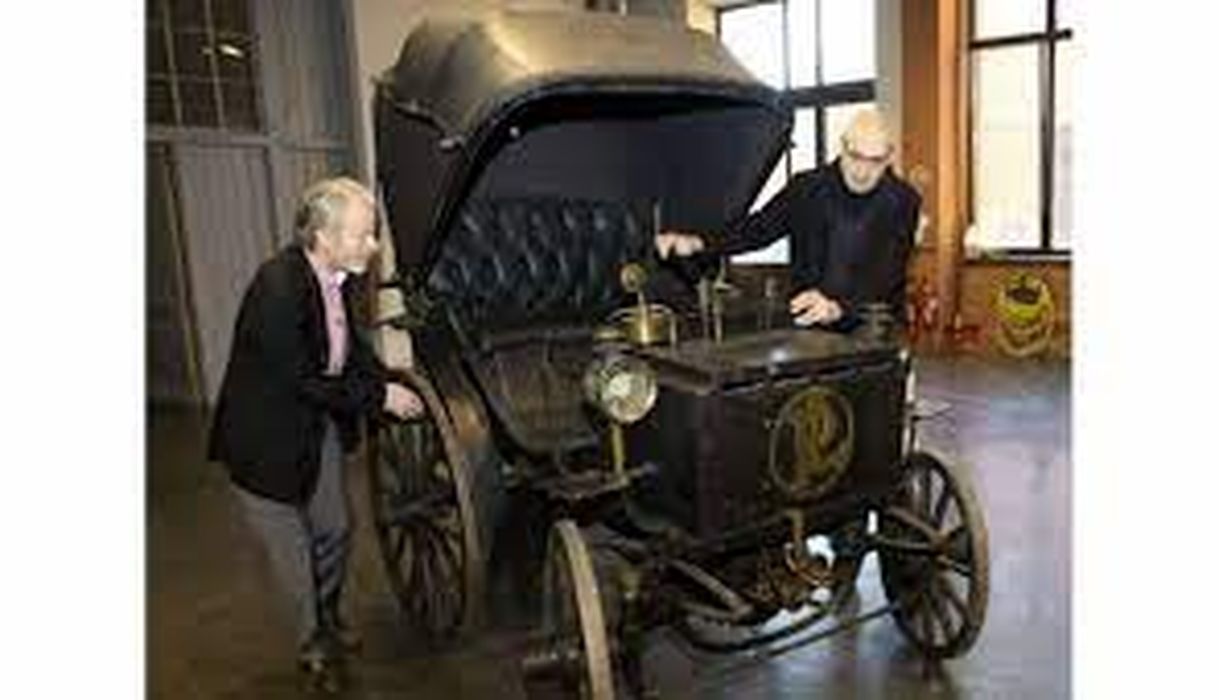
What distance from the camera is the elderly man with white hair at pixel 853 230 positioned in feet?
11.6

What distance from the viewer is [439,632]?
376 cm

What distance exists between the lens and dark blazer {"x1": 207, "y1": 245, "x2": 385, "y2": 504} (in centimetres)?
316

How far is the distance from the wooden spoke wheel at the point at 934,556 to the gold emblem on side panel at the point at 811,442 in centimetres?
33

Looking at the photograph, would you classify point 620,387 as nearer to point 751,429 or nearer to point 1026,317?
point 751,429

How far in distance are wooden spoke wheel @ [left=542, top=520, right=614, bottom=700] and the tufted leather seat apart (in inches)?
52.9

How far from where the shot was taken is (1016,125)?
10070mm

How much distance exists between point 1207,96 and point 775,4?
40.3 ft

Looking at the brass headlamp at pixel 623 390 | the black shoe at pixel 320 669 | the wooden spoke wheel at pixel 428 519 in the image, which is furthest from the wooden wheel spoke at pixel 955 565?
the black shoe at pixel 320 669

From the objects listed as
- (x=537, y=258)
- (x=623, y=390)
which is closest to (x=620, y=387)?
(x=623, y=390)

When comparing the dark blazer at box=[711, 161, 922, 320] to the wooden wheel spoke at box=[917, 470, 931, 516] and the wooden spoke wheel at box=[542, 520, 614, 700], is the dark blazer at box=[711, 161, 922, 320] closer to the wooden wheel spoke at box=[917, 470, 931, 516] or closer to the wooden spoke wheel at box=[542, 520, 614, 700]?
the wooden wheel spoke at box=[917, 470, 931, 516]

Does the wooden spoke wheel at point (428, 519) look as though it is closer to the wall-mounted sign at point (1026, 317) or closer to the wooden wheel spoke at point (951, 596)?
the wooden wheel spoke at point (951, 596)

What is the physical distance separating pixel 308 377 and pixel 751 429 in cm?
120
